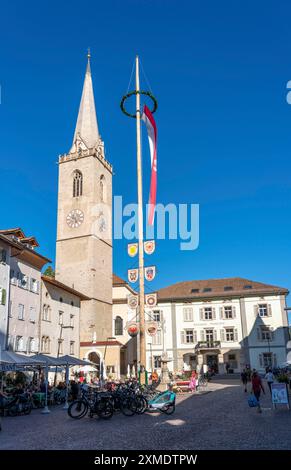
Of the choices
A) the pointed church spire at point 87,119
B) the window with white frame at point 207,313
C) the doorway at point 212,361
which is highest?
the pointed church spire at point 87,119

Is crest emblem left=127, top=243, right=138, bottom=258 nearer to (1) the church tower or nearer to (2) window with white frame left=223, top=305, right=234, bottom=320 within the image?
(1) the church tower

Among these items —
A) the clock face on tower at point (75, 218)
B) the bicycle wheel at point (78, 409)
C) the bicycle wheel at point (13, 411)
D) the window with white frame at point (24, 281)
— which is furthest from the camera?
the clock face on tower at point (75, 218)

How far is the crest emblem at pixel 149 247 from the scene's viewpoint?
1008 inches

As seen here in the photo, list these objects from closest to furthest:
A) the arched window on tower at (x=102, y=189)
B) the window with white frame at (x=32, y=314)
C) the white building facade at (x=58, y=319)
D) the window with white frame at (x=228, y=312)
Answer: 1. the window with white frame at (x=32, y=314)
2. the white building facade at (x=58, y=319)
3. the window with white frame at (x=228, y=312)
4. the arched window on tower at (x=102, y=189)

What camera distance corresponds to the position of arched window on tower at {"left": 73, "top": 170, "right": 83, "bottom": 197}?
60.2 m

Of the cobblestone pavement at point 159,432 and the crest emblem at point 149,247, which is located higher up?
the crest emblem at point 149,247

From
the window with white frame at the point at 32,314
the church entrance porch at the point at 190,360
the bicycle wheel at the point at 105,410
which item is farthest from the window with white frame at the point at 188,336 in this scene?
the bicycle wheel at the point at 105,410

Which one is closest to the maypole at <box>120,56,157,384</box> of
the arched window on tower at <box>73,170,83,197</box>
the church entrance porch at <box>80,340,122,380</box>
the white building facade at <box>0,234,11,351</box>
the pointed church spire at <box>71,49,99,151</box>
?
the white building facade at <box>0,234,11,351</box>

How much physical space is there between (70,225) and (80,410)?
141 feet

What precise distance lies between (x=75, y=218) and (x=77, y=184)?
17.3ft

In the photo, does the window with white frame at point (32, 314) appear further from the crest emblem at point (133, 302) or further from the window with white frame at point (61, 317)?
the crest emblem at point (133, 302)

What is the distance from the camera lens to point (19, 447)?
409 inches
